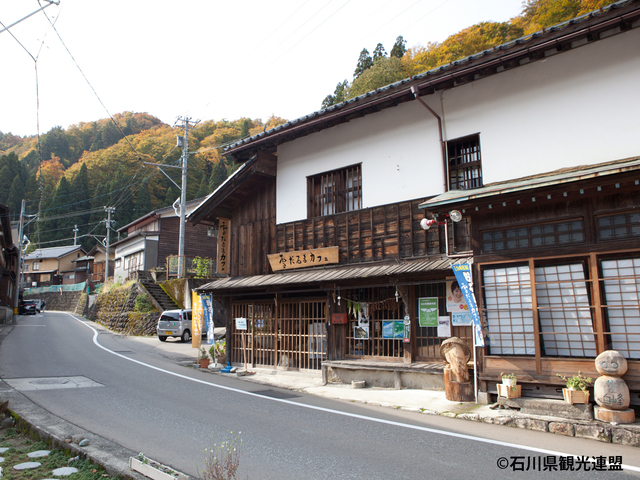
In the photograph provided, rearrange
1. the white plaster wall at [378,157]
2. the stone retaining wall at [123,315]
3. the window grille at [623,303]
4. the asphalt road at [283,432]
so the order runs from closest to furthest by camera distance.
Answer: the asphalt road at [283,432] < the window grille at [623,303] < the white plaster wall at [378,157] < the stone retaining wall at [123,315]

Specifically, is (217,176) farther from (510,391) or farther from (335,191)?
(510,391)

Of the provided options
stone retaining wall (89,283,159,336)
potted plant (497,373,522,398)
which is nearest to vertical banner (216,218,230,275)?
potted plant (497,373,522,398)

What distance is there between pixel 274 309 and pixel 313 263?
2843 millimetres

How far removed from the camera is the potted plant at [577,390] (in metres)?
7.45

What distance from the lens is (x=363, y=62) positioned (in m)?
45.8

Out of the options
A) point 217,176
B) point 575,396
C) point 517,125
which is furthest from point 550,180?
point 217,176

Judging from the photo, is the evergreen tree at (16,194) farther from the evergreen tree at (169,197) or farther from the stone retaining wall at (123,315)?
the stone retaining wall at (123,315)

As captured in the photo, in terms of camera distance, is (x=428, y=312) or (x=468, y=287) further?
(x=428, y=312)

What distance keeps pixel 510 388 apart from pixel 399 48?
4303 cm

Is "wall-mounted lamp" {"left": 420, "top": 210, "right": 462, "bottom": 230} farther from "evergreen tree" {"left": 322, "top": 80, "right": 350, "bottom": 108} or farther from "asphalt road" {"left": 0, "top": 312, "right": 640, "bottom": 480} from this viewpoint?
"evergreen tree" {"left": 322, "top": 80, "right": 350, "bottom": 108}

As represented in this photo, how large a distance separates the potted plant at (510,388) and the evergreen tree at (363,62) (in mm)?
41558

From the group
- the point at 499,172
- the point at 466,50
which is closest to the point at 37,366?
the point at 499,172

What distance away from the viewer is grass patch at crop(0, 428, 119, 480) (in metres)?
5.00

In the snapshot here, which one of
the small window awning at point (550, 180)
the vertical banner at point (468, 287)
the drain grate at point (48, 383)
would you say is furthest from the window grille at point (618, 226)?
the drain grate at point (48, 383)
